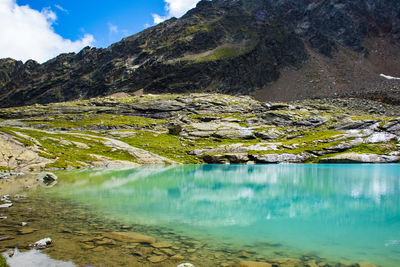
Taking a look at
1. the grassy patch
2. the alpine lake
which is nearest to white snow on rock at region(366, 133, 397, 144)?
the grassy patch

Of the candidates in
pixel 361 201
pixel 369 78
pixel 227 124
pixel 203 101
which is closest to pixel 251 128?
pixel 227 124

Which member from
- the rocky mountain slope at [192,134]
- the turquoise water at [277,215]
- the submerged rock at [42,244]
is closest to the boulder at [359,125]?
the rocky mountain slope at [192,134]

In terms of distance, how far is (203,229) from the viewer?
14.3m

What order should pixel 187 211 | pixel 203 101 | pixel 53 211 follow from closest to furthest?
pixel 53 211, pixel 187 211, pixel 203 101

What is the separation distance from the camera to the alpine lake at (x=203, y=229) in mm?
10205

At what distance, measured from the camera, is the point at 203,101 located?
156750mm

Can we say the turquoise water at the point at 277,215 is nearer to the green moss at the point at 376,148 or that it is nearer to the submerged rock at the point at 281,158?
the submerged rock at the point at 281,158

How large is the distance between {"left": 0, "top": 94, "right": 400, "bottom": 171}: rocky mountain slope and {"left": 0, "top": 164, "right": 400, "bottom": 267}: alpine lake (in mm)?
36574

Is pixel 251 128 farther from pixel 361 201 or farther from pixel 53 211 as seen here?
pixel 53 211

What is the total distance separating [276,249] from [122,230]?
8.08 m

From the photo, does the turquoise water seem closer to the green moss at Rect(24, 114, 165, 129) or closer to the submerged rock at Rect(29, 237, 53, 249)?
the submerged rock at Rect(29, 237, 53, 249)

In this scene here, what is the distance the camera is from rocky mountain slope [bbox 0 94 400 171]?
62906 mm

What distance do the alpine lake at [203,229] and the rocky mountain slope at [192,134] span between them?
36.6m

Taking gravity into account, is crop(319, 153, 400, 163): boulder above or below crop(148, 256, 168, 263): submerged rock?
above
